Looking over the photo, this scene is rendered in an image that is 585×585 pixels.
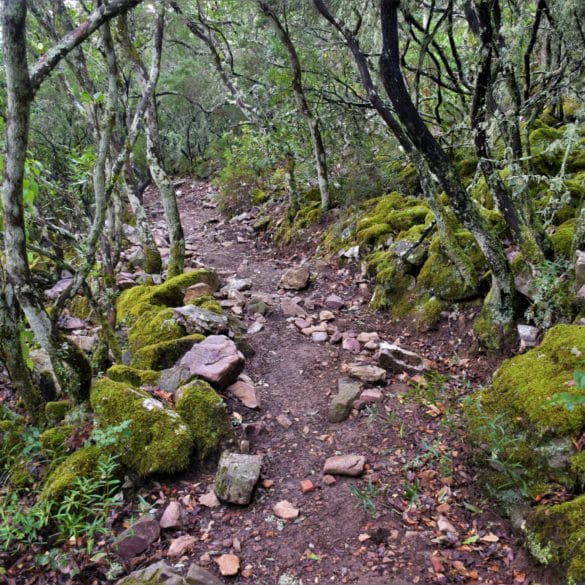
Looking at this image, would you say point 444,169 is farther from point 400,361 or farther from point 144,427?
point 144,427

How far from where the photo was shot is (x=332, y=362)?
A: 209 inches

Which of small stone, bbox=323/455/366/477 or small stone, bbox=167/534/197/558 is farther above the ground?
small stone, bbox=167/534/197/558

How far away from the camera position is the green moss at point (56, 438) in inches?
145

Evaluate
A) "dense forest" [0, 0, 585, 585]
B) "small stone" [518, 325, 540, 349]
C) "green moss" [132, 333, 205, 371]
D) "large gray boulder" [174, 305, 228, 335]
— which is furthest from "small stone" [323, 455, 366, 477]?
"large gray boulder" [174, 305, 228, 335]

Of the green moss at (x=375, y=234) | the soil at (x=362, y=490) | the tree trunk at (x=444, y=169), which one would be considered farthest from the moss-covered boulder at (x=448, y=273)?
the green moss at (x=375, y=234)

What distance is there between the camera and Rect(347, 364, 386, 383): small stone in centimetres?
465

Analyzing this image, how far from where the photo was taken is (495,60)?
4.88m

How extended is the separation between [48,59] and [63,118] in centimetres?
1420

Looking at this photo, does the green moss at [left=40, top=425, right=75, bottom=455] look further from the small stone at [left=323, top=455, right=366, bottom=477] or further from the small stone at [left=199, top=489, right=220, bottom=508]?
the small stone at [left=323, top=455, right=366, bottom=477]

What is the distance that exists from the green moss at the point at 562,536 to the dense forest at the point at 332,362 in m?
0.01

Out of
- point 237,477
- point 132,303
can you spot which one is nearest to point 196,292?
point 132,303

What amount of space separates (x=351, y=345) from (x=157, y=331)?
2.42 metres

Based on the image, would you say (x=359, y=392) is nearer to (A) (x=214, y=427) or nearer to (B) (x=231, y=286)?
(A) (x=214, y=427)

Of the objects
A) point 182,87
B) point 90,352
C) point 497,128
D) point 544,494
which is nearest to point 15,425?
point 90,352
